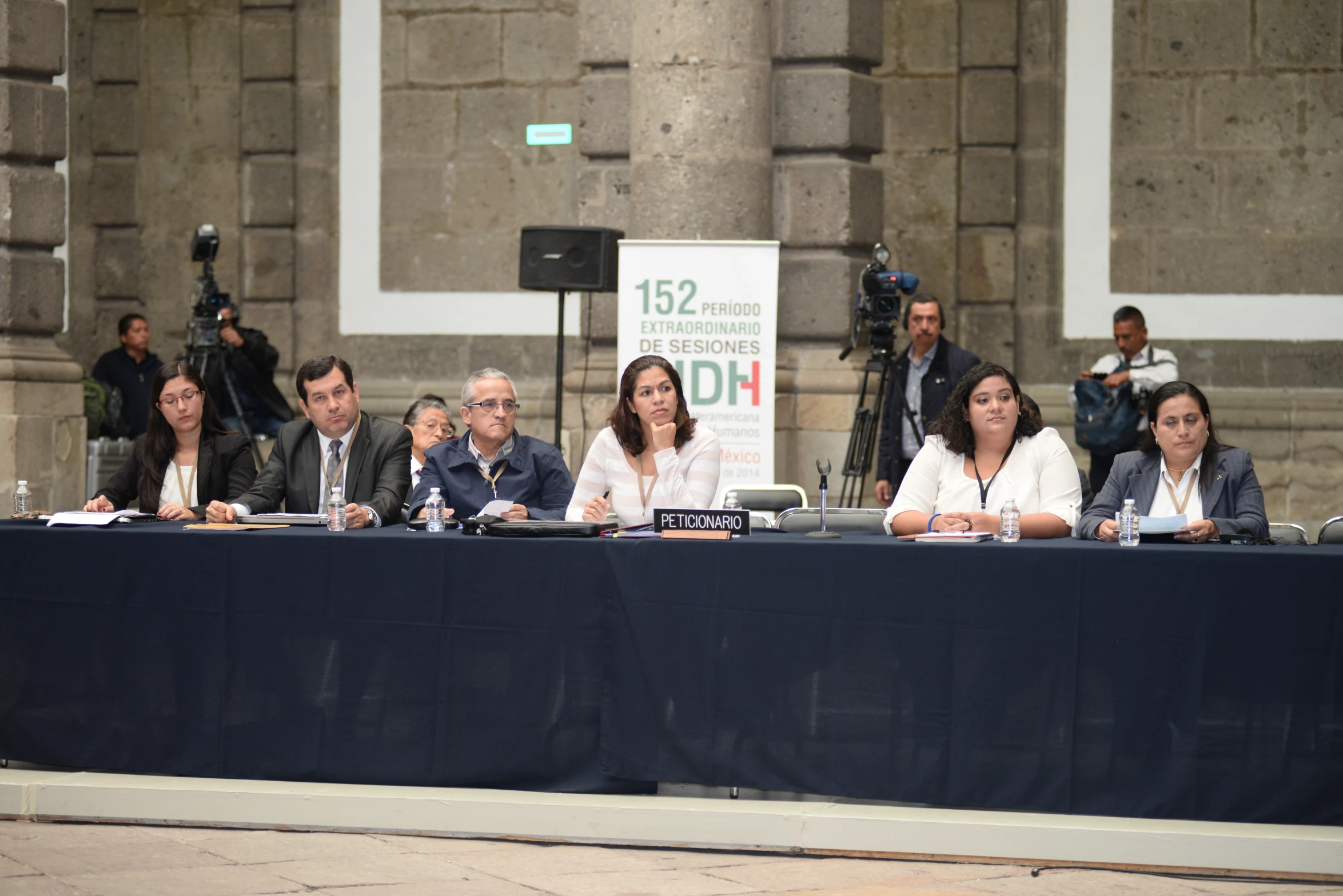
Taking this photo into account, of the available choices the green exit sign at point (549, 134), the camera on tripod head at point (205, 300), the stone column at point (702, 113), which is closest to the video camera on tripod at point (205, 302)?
the camera on tripod head at point (205, 300)

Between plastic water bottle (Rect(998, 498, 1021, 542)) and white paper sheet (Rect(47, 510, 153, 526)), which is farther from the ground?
plastic water bottle (Rect(998, 498, 1021, 542))

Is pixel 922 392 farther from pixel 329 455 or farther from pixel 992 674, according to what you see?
pixel 992 674

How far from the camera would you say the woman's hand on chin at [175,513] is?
5.35m

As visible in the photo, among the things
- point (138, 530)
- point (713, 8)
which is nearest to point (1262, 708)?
point (138, 530)

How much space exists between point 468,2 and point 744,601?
7.63 meters

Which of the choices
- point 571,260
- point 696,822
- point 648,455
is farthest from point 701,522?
point 571,260

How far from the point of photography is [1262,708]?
4246 mm

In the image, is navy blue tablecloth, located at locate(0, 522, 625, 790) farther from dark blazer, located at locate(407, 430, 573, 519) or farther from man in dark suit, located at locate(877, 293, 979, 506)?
man in dark suit, located at locate(877, 293, 979, 506)

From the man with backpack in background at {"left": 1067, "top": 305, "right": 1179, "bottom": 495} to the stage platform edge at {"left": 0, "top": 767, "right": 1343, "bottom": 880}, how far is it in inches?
189

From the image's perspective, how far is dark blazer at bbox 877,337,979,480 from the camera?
318 inches

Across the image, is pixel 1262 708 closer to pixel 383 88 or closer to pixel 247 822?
pixel 247 822

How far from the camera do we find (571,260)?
863cm

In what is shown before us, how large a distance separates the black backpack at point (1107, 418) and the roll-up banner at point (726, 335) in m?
1.91

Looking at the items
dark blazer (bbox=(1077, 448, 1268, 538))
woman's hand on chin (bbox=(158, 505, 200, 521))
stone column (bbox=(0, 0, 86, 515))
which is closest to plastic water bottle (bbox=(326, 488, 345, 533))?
woman's hand on chin (bbox=(158, 505, 200, 521))
